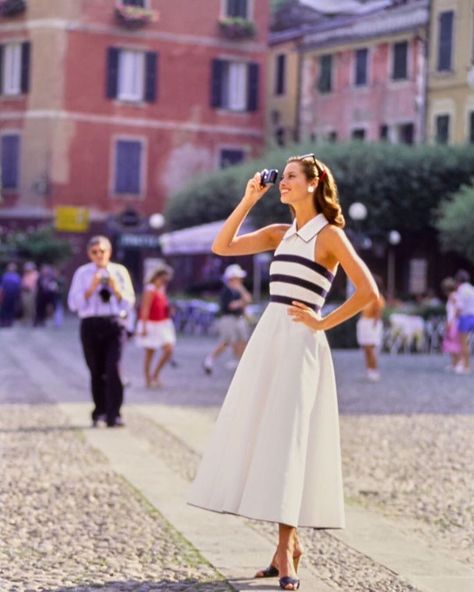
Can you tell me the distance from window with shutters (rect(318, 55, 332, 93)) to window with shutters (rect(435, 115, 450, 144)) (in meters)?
6.01

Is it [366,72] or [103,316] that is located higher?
[366,72]

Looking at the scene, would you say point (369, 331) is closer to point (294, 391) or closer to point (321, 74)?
point (294, 391)

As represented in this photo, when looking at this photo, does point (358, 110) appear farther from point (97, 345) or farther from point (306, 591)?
point (306, 591)

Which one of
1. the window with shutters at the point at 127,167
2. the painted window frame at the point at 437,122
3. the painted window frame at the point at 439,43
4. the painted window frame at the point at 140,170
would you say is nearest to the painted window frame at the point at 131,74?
the painted window frame at the point at 140,170

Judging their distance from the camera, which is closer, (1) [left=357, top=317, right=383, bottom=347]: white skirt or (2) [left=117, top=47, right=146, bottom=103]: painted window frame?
(1) [left=357, top=317, right=383, bottom=347]: white skirt

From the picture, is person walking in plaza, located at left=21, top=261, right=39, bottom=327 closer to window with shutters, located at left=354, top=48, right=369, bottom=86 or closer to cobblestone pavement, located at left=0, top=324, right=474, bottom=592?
window with shutters, located at left=354, top=48, right=369, bottom=86

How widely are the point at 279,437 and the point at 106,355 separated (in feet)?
24.7

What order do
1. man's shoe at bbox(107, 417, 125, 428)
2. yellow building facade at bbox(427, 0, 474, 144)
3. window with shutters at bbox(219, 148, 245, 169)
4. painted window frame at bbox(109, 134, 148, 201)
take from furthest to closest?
window with shutters at bbox(219, 148, 245, 169)
painted window frame at bbox(109, 134, 148, 201)
yellow building facade at bbox(427, 0, 474, 144)
man's shoe at bbox(107, 417, 125, 428)

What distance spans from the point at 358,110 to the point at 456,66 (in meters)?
5.94

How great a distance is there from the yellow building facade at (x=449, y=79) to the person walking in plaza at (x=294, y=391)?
39.2 meters

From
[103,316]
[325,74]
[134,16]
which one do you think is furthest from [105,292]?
[325,74]

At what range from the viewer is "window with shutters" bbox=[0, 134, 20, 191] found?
181 feet

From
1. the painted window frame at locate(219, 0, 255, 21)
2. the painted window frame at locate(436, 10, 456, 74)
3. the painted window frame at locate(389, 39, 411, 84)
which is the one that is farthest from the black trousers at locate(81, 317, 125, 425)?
the painted window frame at locate(219, 0, 255, 21)

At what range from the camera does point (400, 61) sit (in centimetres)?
5238
